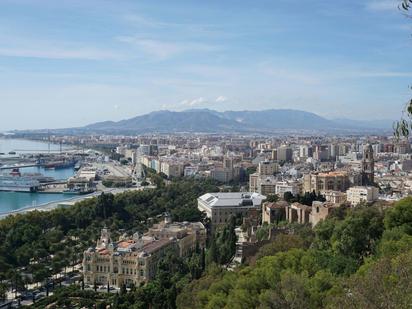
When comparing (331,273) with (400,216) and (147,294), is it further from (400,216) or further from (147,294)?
(147,294)

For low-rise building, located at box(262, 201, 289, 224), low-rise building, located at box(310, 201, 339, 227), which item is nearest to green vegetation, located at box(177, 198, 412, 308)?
low-rise building, located at box(310, 201, 339, 227)

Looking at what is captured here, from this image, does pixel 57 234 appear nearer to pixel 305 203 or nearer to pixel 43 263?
pixel 43 263

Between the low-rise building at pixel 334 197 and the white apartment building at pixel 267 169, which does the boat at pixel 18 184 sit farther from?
the low-rise building at pixel 334 197

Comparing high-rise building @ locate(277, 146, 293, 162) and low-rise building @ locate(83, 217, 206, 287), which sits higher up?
high-rise building @ locate(277, 146, 293, 162)

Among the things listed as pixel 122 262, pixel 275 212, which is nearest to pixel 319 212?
pixel 275 212

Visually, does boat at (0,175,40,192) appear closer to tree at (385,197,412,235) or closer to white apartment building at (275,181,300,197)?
white apartment building at (275,181,300,197)

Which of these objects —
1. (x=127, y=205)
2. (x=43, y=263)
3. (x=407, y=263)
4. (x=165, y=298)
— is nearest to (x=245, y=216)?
(x=127, y=205)

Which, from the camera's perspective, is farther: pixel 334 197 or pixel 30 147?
pixel 30 147
